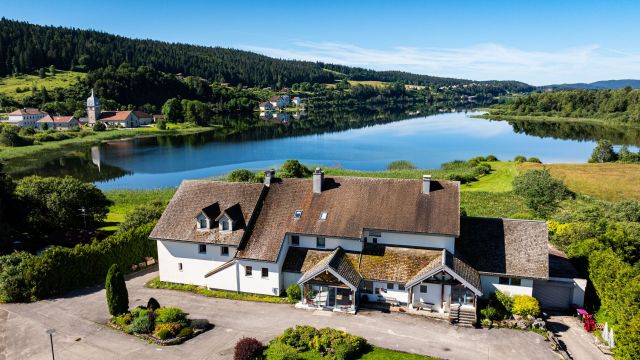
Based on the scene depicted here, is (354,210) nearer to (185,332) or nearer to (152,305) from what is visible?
(185,332)

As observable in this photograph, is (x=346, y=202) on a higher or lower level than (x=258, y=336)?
higher

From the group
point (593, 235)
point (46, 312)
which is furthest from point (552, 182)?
point (46, 312)

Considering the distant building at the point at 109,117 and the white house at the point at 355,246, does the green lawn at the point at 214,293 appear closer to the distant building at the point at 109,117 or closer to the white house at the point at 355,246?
the white house at the point at 355,246

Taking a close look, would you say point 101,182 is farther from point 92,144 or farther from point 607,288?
point 607,288

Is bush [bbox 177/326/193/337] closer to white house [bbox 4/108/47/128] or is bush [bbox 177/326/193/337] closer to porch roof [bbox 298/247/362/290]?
porch roof [bbox 298/247/362/290]

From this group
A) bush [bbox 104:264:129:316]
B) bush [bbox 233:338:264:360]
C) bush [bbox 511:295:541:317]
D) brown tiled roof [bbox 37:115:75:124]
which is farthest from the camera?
brown tiled roof [bbox 37:115:75:124]

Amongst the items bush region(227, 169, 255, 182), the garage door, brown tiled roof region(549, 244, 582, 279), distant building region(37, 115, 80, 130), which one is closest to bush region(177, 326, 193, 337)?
the garage door
